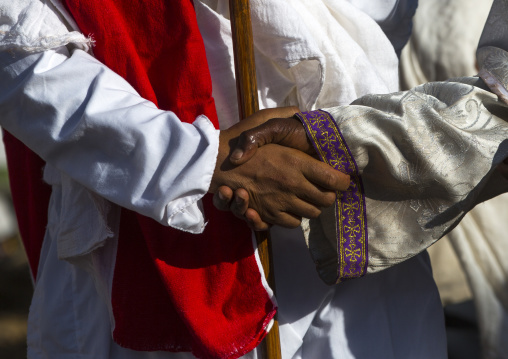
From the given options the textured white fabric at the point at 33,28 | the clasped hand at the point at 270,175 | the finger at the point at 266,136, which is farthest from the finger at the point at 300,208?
the textured white fabric at the point at 33,28

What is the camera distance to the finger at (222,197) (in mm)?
1202

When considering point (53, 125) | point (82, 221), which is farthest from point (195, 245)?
point (53, 125)

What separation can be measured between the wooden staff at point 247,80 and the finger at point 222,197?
14cm

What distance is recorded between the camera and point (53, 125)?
1163 mm

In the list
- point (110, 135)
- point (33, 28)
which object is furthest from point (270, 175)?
point (33, 28)

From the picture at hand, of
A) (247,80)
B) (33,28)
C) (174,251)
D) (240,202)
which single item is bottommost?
(174,251)

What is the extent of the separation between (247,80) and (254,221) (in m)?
0.28

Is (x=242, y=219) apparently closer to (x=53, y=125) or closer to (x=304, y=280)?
(x=304, y=280)

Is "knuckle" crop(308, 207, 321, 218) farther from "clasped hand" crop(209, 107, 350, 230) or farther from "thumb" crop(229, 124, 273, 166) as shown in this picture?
"thumb" crop(229, 124, 273, 166)

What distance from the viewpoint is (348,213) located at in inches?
51.4

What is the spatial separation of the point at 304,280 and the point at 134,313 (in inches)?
14.4

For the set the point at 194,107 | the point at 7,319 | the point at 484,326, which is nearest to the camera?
the point at 194,107

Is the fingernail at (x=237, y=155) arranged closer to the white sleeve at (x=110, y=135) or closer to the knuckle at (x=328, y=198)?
the white sleeve at (x=110, y=135)

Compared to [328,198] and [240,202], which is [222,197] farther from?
[328,198]
